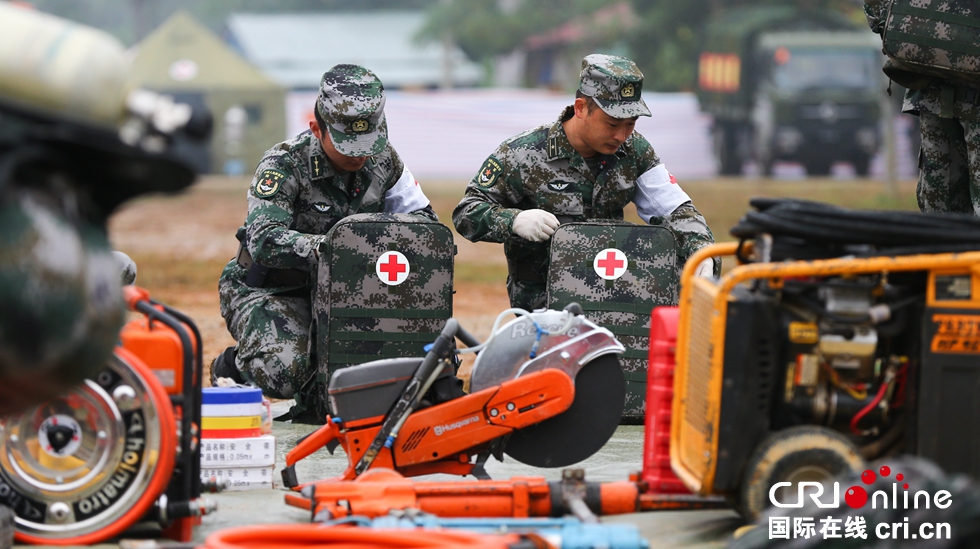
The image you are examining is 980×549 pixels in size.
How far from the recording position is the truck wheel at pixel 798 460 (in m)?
3.42

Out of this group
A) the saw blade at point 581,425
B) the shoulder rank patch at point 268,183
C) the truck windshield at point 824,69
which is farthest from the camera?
the truck windshield at point 824,69

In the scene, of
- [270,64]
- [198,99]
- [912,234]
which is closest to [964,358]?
[912,234]

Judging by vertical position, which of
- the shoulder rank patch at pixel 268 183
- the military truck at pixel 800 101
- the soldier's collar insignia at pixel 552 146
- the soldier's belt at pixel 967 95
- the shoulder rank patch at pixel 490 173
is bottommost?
the shoulder rank patch at pixel 268 183

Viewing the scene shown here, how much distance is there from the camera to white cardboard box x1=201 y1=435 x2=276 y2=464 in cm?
426

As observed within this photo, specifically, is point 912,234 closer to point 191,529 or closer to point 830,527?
point 830,527

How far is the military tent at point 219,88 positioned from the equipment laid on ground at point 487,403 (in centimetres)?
2459

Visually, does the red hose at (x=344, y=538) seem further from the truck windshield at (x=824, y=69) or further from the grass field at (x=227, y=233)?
the truck windshield at (x=824, y=69)

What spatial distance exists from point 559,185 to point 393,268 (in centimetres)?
99

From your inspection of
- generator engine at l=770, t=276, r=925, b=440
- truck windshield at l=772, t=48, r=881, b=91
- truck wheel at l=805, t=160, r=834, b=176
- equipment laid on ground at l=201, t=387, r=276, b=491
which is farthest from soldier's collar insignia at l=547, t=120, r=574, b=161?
truck wheel at l=805, t=160, r=834, b=176

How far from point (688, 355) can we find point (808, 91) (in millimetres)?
21903

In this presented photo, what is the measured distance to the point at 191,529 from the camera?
367cm

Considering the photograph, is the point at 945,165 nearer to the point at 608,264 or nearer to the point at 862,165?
the point at 608,264

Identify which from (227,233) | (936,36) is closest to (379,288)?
(936,36)

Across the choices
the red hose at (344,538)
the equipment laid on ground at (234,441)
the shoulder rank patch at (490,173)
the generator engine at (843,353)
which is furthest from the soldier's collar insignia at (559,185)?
the red hose at (344,538)
